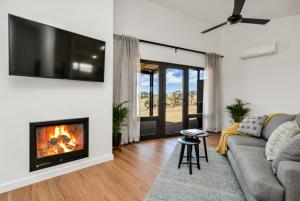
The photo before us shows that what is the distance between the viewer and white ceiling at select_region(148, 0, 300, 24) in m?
4.04

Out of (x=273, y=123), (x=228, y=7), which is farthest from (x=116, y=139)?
(x=228, y=7)

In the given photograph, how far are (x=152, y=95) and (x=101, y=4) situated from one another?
7.92 ft

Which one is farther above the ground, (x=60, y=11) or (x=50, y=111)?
(x=60, y=11)

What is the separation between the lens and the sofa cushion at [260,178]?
1.46m

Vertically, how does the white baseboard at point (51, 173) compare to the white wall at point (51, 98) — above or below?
below

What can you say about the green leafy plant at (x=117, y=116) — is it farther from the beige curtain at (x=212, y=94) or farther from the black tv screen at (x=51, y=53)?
the beige curtain at (x=212, y=94)

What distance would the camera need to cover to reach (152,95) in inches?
182

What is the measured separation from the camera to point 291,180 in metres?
1.41

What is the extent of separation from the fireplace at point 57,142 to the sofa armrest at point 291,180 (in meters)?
2.55

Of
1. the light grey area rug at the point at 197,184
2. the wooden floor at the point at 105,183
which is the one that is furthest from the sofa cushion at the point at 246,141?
the wooden floor at the point at 105,183

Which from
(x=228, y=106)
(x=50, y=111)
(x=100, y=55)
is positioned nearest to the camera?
(x=50, y=111)

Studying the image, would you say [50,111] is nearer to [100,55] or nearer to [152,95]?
[100,55]

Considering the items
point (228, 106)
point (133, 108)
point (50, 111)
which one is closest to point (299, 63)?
point (228, 106)

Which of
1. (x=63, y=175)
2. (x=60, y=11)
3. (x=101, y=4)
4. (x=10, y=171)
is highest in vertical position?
(x=101, y=4)
